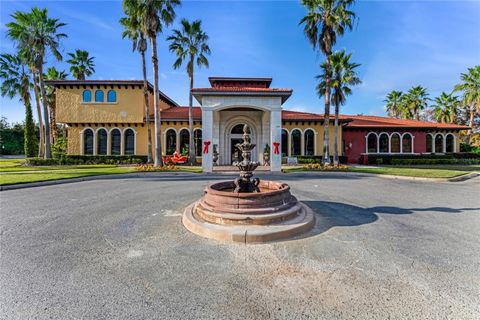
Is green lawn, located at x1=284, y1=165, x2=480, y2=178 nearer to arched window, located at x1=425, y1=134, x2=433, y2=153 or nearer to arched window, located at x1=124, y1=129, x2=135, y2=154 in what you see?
arched window, located at x1=425, y1=134, x2=433, y2=153

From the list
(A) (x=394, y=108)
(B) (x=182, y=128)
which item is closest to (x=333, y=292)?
(B) (x=182, y=128)

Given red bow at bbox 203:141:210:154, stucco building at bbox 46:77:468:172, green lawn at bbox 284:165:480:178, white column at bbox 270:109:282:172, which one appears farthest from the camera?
stucco building at bbox 46:77:468:172

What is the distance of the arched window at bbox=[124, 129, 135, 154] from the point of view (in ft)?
78.6

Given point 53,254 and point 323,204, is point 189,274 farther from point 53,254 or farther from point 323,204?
point 323,204

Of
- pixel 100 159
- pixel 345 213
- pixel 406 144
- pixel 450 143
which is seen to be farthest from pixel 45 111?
pixel 450 143

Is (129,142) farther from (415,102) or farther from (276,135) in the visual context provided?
(415,102)

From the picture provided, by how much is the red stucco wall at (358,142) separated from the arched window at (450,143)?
3.10 metres

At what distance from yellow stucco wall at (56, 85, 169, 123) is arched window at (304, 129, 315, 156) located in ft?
56.1

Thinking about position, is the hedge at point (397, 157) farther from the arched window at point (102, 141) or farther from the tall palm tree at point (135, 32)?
the arched window at point (102, 141)

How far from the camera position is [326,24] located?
1903 cm

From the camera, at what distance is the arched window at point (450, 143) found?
2622cm

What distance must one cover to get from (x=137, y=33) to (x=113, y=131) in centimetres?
993

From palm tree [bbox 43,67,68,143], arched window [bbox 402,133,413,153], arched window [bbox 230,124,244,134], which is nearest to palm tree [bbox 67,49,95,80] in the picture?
palm tree [bbox 43,67,68,143]

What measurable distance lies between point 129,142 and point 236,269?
24.0 m
